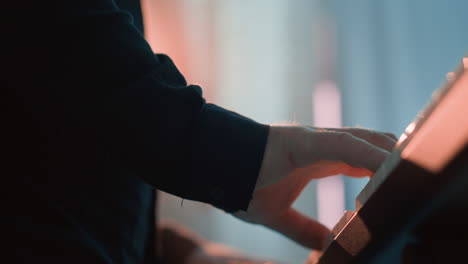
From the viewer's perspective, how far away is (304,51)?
1599mm

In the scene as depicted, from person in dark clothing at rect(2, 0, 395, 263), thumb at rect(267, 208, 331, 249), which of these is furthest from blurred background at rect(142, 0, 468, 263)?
person in dark clothing at rect(2, 0, 395, 263)

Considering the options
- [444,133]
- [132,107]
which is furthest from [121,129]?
[444,133]

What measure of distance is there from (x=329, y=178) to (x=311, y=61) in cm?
55

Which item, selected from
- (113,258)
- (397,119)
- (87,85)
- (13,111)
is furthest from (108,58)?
(397,119)

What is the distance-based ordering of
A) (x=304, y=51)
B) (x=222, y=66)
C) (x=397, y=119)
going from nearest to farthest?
(x=397, y=119)
(x=304, y=51)
(x=222, y=66)

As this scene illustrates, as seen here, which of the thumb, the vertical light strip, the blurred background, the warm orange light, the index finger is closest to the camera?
the warm orange light

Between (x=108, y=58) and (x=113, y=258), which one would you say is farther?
(x=113, y=258)

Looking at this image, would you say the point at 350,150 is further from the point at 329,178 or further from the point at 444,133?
the point at 329,178

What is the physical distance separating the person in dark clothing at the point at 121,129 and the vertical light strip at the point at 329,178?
100 centimetres

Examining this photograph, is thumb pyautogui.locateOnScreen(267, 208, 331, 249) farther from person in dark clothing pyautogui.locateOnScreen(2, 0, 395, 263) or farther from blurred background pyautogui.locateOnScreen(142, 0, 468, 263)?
blurred background pyautogui.locateOnScreen(142, 0, 468, 263)

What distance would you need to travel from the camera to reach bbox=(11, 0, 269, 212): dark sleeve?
1.30 ft

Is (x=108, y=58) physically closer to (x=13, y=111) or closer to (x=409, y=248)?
(x=13, y=111)

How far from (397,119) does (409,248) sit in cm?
109

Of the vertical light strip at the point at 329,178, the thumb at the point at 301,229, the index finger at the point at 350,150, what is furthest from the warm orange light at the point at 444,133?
A: the vertical light strip at the point at 329,178
